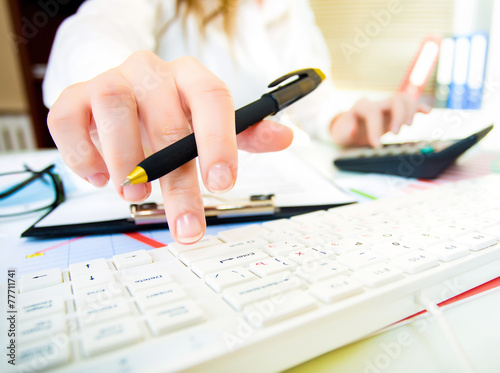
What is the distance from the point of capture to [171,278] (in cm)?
21

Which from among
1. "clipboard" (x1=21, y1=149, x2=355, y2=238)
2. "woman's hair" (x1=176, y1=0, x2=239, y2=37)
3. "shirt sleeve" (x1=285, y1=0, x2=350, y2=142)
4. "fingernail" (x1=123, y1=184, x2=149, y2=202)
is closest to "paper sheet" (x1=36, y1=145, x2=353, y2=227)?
"clipboard" (x1=21, y1=149, x2=355, y2=238)

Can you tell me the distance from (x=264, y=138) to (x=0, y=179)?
1.35 feet

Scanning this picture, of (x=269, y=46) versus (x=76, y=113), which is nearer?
(x=76, y=113)

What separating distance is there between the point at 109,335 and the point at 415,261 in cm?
18

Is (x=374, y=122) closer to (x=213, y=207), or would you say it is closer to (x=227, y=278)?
(x=213, y=207)

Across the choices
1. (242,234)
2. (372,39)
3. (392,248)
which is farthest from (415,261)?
(372,39)

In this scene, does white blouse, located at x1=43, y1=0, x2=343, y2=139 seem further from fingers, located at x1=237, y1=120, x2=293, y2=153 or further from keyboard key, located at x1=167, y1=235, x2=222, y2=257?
keyboard key, located at x1=167, y1=235, x2=222, y2=257

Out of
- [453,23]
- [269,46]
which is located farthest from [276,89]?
[453,23]

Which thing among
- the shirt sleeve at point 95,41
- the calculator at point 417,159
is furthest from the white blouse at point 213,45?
the calculator at point 417,159

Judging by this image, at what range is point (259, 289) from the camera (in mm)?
192

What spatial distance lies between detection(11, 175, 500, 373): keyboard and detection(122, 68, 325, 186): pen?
0.06 metres

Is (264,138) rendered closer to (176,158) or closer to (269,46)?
(176,158)

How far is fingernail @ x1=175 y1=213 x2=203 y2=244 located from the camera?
0.25 meters

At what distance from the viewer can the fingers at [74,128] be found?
28cm
